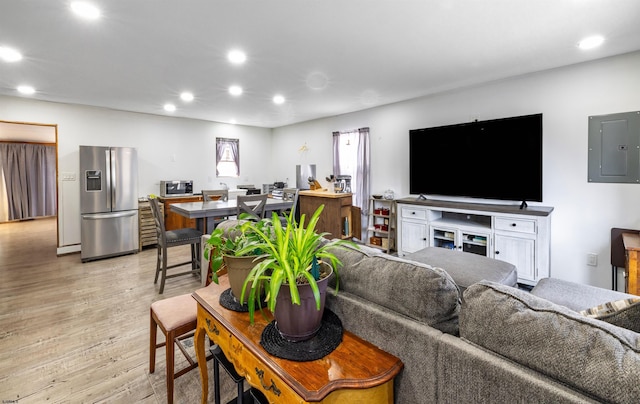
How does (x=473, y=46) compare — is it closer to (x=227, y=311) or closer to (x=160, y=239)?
(x=227, y=311)

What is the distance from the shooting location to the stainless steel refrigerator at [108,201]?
469cm

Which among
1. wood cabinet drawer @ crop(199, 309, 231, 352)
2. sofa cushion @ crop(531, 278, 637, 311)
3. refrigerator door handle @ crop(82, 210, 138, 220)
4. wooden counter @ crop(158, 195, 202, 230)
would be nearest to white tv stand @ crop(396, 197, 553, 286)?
sofa cushion @ crop(531, 278, 637, 311)

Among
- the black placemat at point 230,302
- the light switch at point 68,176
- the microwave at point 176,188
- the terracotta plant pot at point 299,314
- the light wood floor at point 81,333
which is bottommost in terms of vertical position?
the light wood floor at point 81,333

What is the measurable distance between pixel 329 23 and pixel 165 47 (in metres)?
1.56

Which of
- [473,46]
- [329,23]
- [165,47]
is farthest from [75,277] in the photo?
[473,46]

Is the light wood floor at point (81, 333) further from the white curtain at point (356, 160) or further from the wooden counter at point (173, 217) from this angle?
the white curtain at point (356, 160)

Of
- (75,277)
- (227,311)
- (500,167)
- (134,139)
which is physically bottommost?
(75,277)

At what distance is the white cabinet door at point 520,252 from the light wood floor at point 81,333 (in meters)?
3.23

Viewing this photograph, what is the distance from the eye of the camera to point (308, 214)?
578cm

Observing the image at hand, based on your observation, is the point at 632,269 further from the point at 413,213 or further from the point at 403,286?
the point at 403,286

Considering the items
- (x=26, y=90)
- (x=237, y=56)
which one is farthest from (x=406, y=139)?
(x=26, y=90)

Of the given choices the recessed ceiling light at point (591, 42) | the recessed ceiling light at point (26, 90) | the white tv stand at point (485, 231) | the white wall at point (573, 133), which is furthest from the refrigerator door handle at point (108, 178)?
the recessed ceiling light at point (591, 42)

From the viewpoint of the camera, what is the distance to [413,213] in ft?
14.6

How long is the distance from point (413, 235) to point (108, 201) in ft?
15.7
